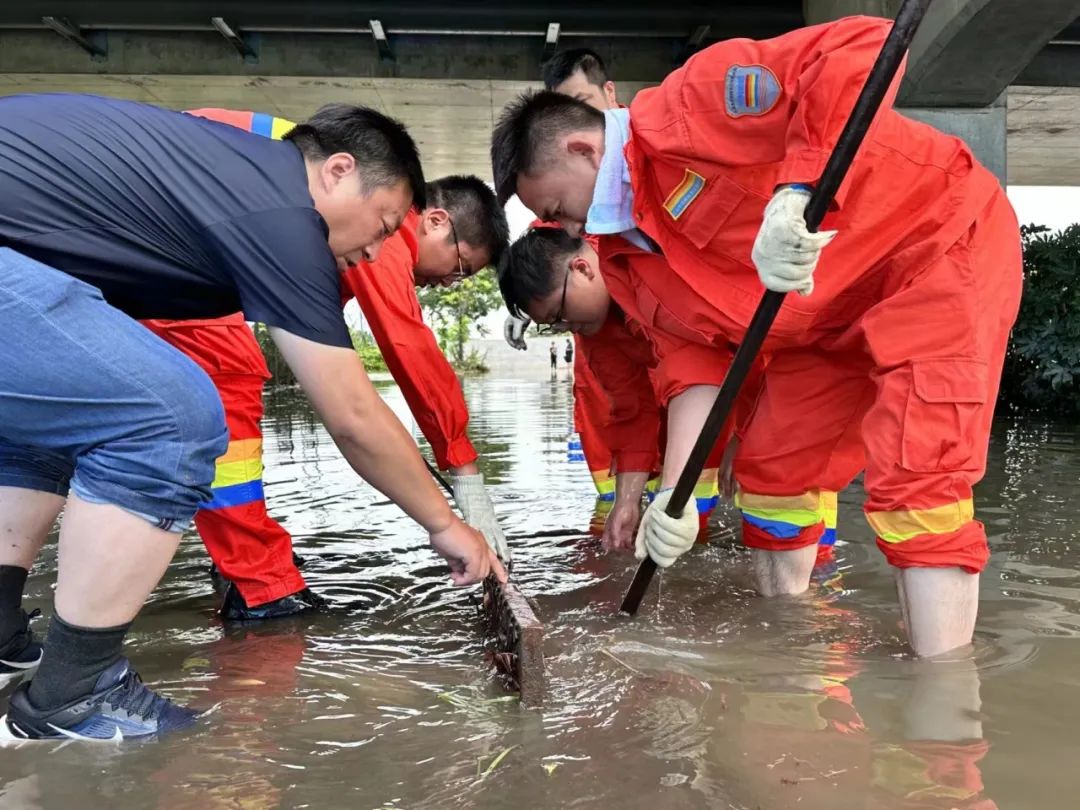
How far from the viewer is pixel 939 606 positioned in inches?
92.3

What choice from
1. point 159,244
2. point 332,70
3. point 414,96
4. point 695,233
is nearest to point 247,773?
point 159,244

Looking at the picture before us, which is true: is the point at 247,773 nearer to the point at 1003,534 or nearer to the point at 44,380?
the point at 44,380

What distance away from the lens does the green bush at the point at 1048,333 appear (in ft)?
29.1

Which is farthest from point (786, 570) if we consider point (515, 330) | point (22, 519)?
point (22, 519)

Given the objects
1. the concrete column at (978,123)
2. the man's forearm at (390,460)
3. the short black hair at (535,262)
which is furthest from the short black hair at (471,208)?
the concrete column at (978,123)

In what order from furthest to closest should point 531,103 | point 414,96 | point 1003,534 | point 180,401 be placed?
point 414,96 → point 1003,534 → point 531,103 → point 180,401

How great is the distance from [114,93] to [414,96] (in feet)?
10.3

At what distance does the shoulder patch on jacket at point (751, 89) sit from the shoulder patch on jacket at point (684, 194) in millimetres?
195

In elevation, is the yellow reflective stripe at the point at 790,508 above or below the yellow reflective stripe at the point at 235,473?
below

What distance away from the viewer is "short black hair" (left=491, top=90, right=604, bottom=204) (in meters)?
2.73

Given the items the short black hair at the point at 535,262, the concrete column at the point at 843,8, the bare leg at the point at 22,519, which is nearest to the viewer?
the bare leg at the point at 22,519

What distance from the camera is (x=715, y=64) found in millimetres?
2449

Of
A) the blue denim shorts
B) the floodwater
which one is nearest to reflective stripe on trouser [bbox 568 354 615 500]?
the floodwater

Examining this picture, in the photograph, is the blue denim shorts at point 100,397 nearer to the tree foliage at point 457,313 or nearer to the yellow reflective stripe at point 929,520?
the yellow reflective stripe at point 929,520
